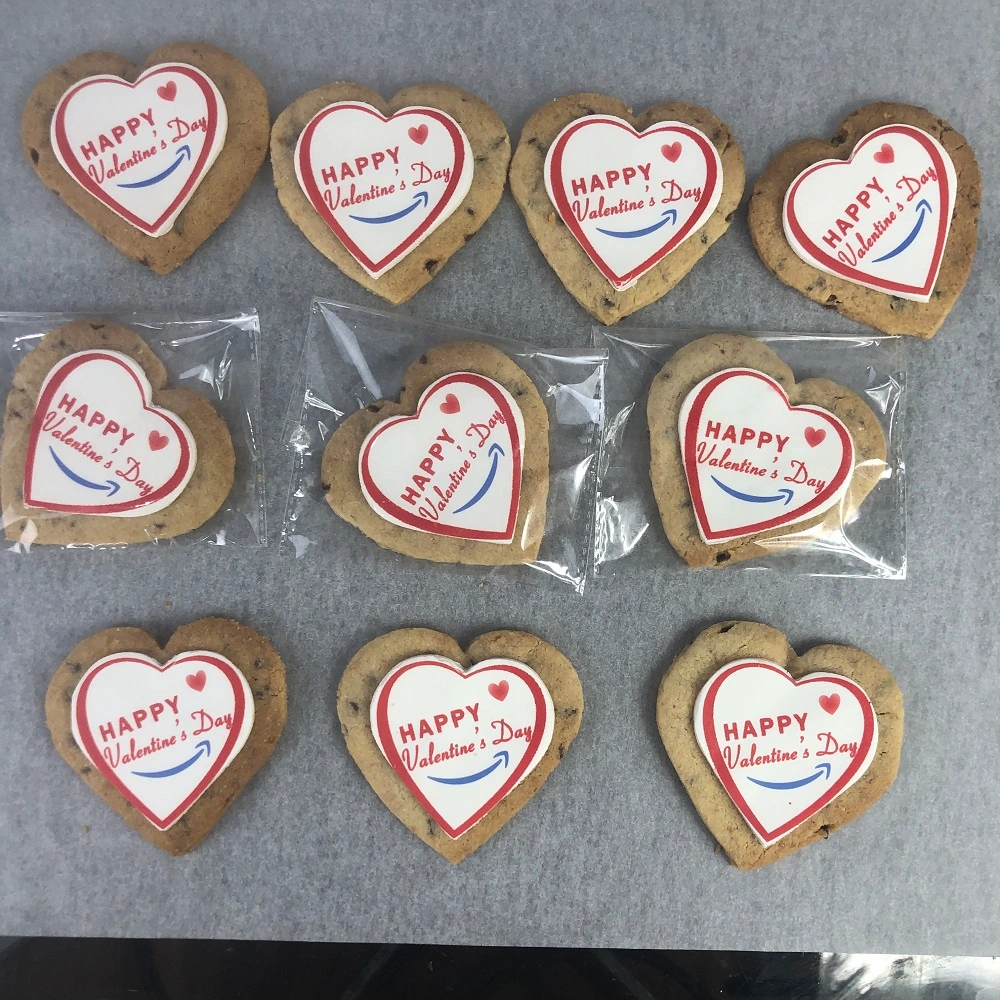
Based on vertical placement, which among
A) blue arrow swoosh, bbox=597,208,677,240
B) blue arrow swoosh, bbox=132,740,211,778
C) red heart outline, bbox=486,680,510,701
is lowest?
blue arrow swoosh, bbox=132,740,211,778

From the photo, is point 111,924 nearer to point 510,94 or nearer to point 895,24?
point 510,94

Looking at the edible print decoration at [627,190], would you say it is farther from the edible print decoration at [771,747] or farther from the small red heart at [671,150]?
the edible print decoration at [771,747]

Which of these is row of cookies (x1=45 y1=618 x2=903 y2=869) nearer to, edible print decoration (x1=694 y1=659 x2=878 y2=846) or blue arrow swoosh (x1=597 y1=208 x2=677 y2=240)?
edible print decoration (x1=694 y1=659 x2=878 y2=846)

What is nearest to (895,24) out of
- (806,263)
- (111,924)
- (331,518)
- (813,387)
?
(806,263)

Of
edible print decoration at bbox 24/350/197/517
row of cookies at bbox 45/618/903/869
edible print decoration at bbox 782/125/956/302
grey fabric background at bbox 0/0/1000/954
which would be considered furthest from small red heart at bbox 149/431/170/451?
edible print decoration at bbox 782/125/956/302

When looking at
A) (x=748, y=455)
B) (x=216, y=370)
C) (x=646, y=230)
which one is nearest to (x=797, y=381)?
(x=748, y=455)

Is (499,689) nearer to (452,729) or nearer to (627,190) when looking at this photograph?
(452,729)

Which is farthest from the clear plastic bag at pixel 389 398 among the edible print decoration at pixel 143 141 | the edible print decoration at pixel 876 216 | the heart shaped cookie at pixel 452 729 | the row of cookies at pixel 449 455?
the edible print decoration at pixel 876 216
